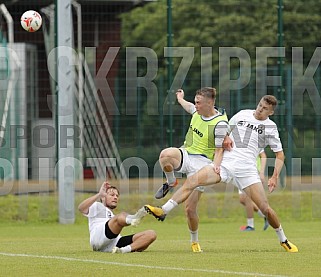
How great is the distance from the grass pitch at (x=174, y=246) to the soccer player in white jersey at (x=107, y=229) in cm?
19

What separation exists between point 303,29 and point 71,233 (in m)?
10.0

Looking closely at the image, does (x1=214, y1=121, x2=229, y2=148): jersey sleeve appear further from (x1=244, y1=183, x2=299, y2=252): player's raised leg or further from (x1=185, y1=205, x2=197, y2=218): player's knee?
(x1=185, y1=205, x2=197, y2=218): player's knee

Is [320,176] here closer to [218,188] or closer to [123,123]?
[218,188]

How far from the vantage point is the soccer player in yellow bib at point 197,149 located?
1443 cm

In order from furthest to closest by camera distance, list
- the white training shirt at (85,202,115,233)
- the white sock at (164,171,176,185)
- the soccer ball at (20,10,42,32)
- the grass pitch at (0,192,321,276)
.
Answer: the soccer ball at (20,10,42,32) < the white sock at (164,171,176,185) < the white training shirt at (85,202,115,233) < the grass pitch at (0,192,321,276)

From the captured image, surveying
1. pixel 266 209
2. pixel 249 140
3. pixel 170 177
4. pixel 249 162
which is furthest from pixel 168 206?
pixel 249 140

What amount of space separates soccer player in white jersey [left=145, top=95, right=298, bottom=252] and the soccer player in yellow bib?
277mm

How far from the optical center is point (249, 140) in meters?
14.9

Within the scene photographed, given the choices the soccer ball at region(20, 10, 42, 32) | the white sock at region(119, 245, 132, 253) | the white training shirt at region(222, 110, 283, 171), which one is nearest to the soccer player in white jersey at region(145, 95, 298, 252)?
the white training shirt at region(222, 110, 283, 171)

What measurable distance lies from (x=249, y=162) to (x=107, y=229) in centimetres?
251

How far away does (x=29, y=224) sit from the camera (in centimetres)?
2147

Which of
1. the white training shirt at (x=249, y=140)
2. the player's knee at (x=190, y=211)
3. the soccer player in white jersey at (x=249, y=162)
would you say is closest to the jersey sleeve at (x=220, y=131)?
the soccer player in white jersey at (x=249, y=162)

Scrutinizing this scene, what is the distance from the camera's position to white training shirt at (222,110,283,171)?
48.2 ft

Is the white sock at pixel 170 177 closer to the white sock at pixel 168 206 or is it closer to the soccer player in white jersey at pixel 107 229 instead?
the white sock at pixel 168 206
